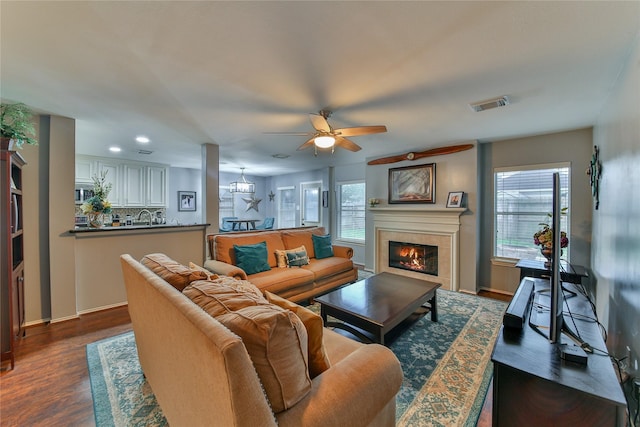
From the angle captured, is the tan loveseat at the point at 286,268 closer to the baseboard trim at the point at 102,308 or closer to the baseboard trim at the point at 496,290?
the baseboard trim at the point at 102,308

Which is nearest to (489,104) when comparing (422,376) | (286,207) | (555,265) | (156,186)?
(555,265)

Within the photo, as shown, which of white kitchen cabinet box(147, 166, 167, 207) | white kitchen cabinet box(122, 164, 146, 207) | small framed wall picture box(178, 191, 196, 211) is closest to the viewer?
white kitchen cabinet box(122, 164, 146, 207)

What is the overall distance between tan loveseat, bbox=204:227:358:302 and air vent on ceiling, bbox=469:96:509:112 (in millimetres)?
2573

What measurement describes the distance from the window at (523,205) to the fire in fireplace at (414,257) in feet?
3.05

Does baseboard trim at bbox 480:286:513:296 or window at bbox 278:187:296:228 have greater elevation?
window at bbox 278:187:296:228

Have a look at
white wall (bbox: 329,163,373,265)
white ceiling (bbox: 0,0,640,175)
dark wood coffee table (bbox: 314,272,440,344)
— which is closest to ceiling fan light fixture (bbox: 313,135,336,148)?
white ceiling (bbox: 0,0,640,175)

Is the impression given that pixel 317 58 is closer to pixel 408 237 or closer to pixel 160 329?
pixel 160 329

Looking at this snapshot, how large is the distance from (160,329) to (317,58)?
6.27 ft

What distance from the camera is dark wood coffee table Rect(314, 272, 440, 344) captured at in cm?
211

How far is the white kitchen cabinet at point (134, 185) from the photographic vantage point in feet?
18.1

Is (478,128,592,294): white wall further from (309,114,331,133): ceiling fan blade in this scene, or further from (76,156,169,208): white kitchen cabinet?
(76,156,169,208): white kitchen cabinet

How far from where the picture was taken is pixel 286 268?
11.4 feet

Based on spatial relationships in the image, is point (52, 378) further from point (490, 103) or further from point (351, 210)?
point (351, 210)

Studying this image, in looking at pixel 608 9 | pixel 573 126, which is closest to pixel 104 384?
pixel 608 9
